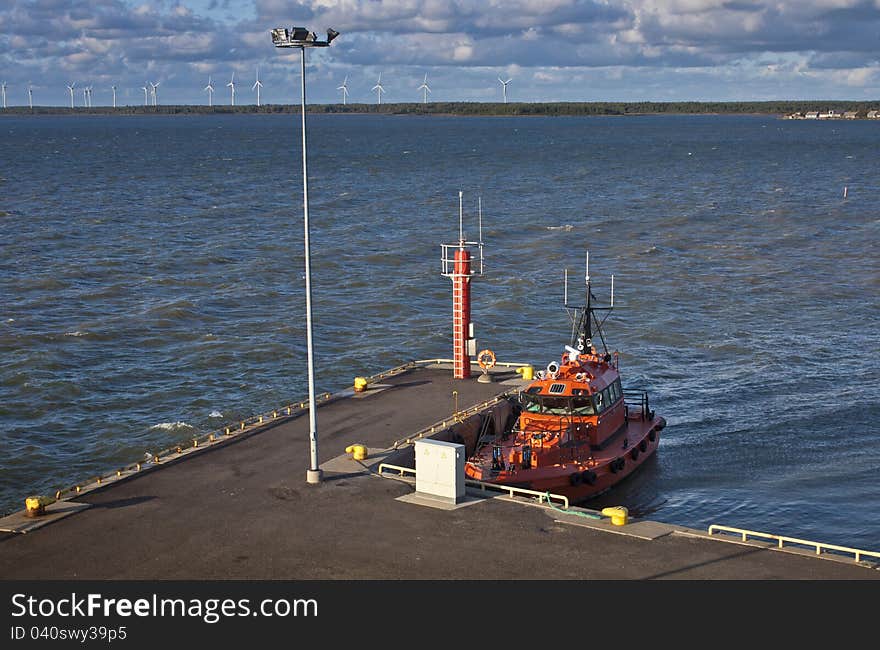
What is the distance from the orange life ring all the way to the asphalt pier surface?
12935mm

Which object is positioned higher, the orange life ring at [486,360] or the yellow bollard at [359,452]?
the orange life ring at [486,360]

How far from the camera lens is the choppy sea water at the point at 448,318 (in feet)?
139

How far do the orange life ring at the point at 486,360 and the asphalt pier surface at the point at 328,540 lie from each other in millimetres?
12935

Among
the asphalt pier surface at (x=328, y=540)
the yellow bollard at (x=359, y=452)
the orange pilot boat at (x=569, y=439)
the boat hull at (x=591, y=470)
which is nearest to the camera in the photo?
the asphalt pier surface at (x=328, y=540)

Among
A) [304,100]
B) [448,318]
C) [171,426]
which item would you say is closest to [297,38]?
[304,100]

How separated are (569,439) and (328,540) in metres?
13.5

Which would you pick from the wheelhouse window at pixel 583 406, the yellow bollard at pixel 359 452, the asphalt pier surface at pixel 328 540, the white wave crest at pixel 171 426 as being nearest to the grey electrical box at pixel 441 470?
the asphalt pier surface at pixel 328 540

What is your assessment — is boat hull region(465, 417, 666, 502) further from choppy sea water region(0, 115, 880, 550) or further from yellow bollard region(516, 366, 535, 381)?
yellow bollard region(516, 366, 535, 381)

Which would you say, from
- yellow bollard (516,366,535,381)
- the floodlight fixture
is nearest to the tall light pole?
the floodlight fixture

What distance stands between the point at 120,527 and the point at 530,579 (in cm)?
1042

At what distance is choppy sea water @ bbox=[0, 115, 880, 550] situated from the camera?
139 feet

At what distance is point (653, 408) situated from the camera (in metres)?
49.3

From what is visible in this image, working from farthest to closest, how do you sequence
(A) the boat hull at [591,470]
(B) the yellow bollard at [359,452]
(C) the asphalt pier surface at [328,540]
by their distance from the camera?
1. (A) the boat hull at [591,470]
2. (B) the yellow bollard at [359,452]
3. (C) the asphalt pier surface at [328,540]

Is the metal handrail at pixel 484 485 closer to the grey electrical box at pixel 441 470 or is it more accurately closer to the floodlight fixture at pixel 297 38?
the grey electrical box at pixel 441 470
